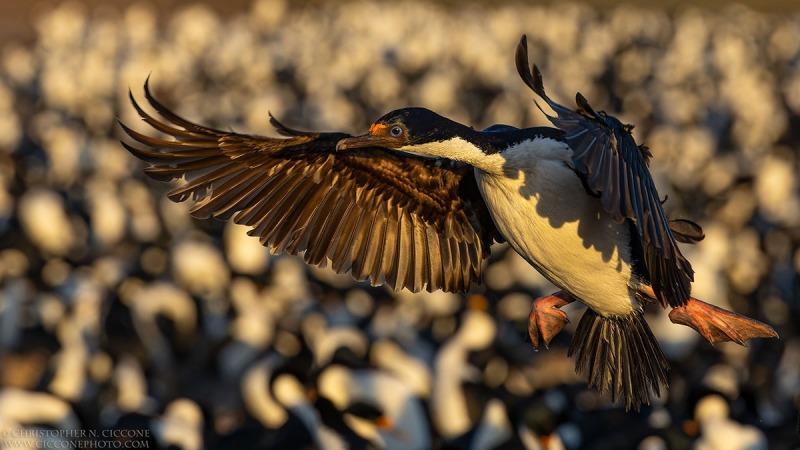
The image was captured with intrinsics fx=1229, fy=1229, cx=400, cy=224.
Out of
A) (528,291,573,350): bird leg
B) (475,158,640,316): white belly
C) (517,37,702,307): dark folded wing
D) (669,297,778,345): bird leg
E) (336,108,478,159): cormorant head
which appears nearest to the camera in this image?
(517,37,702,307): dark folded wing

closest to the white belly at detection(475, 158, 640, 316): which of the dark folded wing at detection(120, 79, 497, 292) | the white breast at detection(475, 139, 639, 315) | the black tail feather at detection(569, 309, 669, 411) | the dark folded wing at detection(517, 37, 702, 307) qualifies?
the white breast at detection(475, 139, 639, 315)

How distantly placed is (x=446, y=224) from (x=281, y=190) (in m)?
0.68

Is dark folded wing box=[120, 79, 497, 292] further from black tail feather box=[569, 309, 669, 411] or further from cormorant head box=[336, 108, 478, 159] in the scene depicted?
black tail feather box=[569, 309, 669, 411]

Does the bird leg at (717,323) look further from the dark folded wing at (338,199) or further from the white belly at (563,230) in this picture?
the dark folded wing at (338,199)

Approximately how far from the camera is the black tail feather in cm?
452

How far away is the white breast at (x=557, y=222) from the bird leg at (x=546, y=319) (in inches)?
9.7

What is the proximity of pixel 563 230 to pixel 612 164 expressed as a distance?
0.70 meters

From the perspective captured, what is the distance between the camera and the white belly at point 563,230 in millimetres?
4078

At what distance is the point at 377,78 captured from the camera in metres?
21.8

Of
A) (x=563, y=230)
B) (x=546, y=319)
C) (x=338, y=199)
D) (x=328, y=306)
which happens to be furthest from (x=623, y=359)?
(x=328, y=306)

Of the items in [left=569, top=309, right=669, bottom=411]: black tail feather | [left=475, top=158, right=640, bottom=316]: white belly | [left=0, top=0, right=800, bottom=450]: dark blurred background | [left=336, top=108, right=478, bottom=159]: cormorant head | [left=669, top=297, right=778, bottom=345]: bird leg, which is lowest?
[left=569, top=309, right=669, bottom=411]: black tail feather

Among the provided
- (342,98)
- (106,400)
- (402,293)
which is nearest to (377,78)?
(342,98)

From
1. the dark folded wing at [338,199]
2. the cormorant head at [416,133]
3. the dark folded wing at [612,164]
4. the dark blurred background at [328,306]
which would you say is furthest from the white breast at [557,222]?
the dark blurred background at [328,306]

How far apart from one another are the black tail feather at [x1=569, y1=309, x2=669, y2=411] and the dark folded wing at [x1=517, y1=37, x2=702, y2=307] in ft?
2.47
